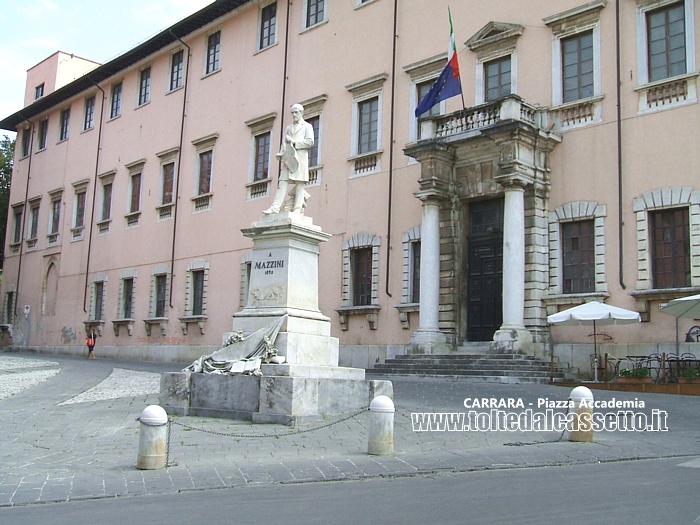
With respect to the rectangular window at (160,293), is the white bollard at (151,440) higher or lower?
lower


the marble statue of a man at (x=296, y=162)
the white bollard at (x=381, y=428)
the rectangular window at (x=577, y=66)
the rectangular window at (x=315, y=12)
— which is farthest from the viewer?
the rectangular window at (x=315, y=12)

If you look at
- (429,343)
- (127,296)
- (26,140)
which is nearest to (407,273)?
(429,343)

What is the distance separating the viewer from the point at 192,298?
106 ft

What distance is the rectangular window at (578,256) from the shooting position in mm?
19781

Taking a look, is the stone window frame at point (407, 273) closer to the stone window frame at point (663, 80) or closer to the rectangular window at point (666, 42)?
the stone window frame at point (663, 80)

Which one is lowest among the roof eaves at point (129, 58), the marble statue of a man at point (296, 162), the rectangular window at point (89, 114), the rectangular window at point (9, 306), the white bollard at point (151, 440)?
the white bollard at point (151, 440)

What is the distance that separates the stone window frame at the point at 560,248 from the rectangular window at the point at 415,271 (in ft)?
14.8

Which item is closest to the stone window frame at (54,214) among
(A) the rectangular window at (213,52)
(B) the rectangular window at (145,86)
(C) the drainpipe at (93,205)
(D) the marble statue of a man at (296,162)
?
(C) the drainpipe at (93,205)

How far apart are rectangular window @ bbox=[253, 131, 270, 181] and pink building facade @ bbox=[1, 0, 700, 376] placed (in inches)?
3.7

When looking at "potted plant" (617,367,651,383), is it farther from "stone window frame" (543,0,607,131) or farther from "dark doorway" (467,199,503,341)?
"stone window frame" (543,0,607,131)

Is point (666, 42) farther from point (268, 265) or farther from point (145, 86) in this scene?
point (145, 86)

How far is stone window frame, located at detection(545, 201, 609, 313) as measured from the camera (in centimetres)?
1931

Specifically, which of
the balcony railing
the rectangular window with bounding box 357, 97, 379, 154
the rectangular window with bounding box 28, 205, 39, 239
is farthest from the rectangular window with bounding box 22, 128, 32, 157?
the balcony railing

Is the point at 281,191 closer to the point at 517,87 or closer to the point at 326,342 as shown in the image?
the point at 326,342
